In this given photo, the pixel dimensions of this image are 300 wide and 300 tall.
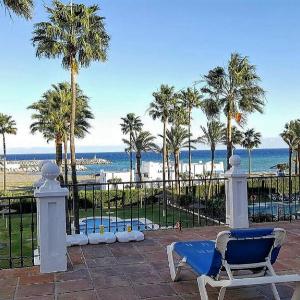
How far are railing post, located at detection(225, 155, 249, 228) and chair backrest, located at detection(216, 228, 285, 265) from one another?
2993mm

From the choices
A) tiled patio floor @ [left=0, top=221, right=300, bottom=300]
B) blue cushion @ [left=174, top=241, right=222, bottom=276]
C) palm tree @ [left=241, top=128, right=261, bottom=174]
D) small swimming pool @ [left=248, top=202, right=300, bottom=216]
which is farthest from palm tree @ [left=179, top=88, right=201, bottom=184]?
blue cushion @ [left=174, top=241, right=222, bottom=276]

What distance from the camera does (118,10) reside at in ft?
44.4

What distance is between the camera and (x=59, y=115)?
26938 millimetres

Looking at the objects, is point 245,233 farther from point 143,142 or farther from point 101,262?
point 143,142

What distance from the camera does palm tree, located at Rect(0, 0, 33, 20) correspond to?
33.3ft

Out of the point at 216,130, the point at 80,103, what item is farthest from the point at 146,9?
the point at 216,130

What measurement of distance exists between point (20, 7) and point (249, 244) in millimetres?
9476

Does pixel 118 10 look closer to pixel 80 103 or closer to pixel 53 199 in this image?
pixel 53 199

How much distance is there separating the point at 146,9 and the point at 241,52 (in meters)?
13.2

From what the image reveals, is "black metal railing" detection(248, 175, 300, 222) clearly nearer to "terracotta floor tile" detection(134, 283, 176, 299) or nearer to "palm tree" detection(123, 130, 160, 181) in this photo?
"terracotta floor tile" detection(134, 283, 176, 299)

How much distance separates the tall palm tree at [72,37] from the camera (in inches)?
748

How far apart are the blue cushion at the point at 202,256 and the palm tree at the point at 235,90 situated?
69.6 ft

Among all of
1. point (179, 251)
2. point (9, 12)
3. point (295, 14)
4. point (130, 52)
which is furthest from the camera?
point (130, 52)

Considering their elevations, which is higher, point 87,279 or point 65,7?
point 65,7
